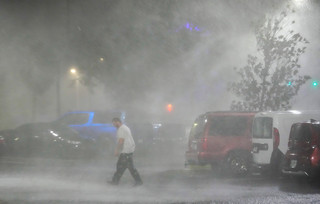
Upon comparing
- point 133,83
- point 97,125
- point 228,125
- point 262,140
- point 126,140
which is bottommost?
point 97,125

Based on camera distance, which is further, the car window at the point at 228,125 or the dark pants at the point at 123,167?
the car window at the point at 228,125

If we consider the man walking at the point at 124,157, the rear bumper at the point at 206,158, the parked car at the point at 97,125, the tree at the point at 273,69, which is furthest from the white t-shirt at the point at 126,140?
the parked car at the point at 97,125

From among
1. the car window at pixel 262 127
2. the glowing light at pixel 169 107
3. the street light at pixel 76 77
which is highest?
the street light at pixel 76 77

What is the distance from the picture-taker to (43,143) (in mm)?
12047

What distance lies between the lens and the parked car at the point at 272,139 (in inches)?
301

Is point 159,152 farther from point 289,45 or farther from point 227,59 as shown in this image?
point 289,45

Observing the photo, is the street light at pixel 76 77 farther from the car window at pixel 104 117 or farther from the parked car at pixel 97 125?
the car window at pixel 104 117

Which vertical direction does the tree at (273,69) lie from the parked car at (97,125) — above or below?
above

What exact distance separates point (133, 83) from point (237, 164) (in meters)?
4.42

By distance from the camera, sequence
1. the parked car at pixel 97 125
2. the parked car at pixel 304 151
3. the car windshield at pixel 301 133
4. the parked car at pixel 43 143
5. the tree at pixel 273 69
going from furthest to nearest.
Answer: the parked car at pixel 97 125 → the parked car at pixel 43 143 → the tree at pixel 273 69 → the car windshield at pixel 301 133 → the parked car at pixel 304 151

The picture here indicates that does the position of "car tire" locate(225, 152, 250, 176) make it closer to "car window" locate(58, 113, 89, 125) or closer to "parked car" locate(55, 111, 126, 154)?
"parked car" locate(55, 111, 126, 154)

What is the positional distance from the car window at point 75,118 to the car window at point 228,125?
19.5ft

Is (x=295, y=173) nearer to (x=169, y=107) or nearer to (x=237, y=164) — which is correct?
(x=237, y=164)

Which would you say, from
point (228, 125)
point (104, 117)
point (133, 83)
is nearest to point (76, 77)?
point (104, 117)
